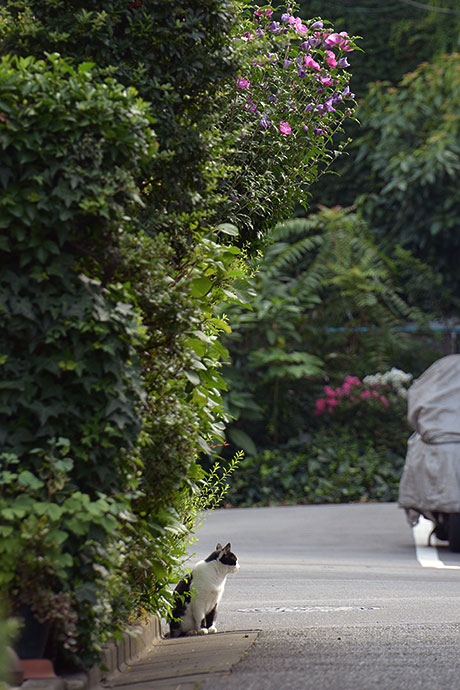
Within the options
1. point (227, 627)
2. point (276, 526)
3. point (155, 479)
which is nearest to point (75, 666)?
point (155, 479)

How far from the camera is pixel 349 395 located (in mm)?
16547

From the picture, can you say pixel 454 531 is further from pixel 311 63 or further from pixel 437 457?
pixel 311 63

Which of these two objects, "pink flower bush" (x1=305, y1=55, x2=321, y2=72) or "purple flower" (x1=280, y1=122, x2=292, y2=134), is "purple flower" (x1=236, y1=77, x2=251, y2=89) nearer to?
"purple flower" (x1=280, y1=122, x2=292, y2=134)

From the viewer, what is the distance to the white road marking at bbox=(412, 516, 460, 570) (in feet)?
31.7

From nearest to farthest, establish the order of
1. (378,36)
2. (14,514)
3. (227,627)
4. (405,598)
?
(14,514), (227,627), (405,598), (378,36)

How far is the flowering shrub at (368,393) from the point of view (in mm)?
16438

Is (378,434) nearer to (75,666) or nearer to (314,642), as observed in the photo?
(314,642)

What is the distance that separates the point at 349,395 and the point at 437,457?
6067 millimetres

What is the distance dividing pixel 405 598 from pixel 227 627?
5.73 ft

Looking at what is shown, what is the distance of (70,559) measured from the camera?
3.81 metres

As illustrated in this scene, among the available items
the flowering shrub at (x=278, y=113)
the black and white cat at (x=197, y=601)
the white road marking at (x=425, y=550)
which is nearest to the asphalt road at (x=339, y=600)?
the white road marking at (x=425, y=550)

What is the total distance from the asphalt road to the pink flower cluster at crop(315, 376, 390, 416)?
2.42 metres

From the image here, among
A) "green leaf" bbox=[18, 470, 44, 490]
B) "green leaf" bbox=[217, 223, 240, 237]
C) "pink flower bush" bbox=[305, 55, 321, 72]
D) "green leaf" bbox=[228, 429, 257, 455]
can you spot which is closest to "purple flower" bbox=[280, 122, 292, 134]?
"pink flower bush" bbox=[305, 55, 321, 72]

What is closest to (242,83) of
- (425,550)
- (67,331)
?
(67,331)
